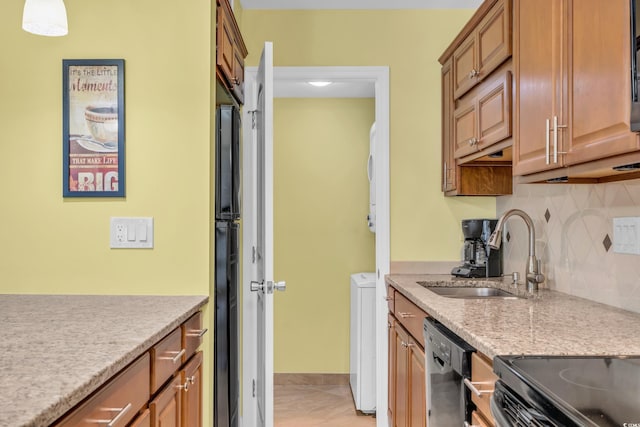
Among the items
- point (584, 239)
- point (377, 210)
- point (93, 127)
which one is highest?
point (93, 127)

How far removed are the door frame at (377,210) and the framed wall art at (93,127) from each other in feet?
3.37

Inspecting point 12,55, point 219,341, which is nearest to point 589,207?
point 219,341

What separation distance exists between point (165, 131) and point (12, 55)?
25.1 inches

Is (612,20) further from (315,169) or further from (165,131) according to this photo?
(315,169)

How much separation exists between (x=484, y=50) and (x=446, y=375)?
1399 millimetres

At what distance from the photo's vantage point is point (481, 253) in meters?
2.75

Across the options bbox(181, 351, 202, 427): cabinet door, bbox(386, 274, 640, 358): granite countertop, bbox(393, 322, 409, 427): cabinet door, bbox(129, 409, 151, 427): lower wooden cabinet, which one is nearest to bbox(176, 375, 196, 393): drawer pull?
bbox(181, 351, 202, 427): cabinet door

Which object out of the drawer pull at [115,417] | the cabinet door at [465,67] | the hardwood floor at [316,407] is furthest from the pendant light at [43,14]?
the hardwood floor at [316,407]

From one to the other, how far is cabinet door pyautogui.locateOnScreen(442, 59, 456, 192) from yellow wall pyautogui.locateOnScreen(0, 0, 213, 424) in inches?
55.8

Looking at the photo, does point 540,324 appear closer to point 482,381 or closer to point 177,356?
point 482,381

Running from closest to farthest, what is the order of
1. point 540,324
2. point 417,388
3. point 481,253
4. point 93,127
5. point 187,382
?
point 540,324
point 187,382
point 93,127
point 417,388
point 481,253

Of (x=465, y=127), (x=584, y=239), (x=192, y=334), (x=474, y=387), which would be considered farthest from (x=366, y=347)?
(x=474, y=387)

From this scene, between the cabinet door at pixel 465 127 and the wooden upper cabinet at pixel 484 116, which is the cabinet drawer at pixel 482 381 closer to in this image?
the wooden upper cabinet at pixel 484 116

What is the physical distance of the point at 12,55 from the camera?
1.91m
